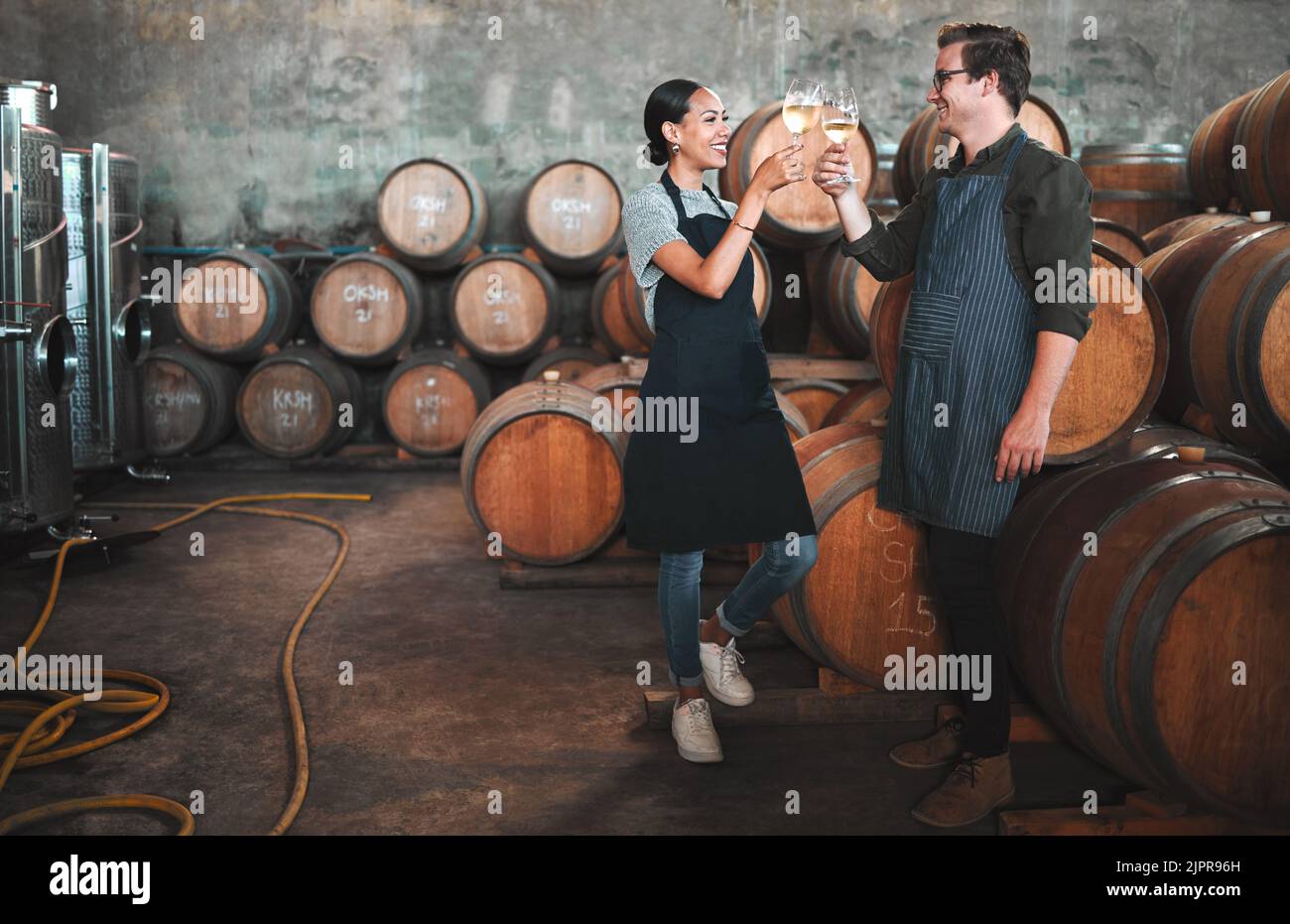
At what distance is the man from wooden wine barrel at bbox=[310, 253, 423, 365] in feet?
16.4

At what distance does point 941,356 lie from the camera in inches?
93.0

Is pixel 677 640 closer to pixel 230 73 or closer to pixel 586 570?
pixel 586 570

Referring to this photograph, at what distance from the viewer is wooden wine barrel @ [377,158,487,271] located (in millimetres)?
7039

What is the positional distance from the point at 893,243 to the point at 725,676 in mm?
1234

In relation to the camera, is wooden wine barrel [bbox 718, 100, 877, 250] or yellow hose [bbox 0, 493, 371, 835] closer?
yellow hose [bbox 0, 493, 371, 835]

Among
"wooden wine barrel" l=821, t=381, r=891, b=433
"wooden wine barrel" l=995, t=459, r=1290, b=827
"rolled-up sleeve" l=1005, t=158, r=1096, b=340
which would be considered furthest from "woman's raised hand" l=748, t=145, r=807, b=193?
"wooden wine barrel" l=821, t=381, r=891, b=433

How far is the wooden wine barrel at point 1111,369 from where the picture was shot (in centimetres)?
255

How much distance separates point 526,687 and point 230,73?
633 cm

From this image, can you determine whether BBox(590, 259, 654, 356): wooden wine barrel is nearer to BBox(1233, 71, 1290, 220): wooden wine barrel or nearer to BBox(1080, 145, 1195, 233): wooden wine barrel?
BBox(1080, 145, 1195, 233): wooden wine barrel

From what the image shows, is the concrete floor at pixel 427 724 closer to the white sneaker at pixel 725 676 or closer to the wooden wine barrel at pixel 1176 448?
the white sneaker at pixel 725 676

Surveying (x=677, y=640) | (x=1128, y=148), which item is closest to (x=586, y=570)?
(x=677, y=640)

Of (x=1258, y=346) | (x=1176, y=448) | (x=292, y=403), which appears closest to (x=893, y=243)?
(x=1176, y=448)

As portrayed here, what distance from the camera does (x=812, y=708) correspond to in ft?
9.69

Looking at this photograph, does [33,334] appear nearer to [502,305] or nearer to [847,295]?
[502,305]
